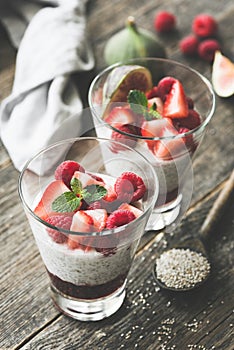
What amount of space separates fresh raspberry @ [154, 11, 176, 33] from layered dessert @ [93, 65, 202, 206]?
520 millimetres

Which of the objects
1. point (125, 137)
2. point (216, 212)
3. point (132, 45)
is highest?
point (125, 137)

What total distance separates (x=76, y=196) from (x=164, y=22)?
1020mm

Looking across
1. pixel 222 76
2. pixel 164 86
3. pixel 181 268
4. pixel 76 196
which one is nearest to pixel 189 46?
pixel 222 76

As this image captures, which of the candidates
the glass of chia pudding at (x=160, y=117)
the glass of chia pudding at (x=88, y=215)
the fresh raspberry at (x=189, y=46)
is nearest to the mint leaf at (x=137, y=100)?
the glass of chia pudding at (x=160, y=117)

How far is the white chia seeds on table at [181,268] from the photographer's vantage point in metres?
1.35

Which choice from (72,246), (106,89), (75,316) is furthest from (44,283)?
(106,89)

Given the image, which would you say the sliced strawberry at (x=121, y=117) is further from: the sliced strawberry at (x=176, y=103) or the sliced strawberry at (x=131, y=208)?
the sliced strawberry at (x=131, y=208)

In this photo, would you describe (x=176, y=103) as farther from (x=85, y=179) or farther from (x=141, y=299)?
(x=141, y=299)

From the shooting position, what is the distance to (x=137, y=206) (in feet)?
3.97

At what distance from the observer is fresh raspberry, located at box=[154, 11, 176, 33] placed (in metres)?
2.00

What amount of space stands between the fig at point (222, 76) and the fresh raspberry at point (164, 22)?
0.25 m

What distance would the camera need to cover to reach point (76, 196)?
1166 millimetres

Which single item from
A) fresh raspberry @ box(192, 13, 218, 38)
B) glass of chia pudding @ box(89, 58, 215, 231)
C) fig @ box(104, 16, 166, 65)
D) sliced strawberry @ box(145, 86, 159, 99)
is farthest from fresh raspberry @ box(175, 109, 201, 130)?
fresh raspberry @ box(192, 13, 218, 38)

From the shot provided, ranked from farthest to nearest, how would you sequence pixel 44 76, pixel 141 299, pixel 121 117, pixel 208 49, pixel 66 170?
pixel 208 49, pixel 44 76, pixel 121 117, pixel 141 299, pixel 66 170
